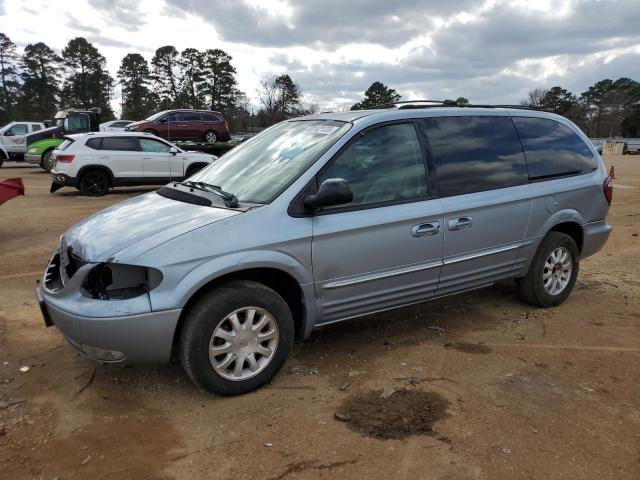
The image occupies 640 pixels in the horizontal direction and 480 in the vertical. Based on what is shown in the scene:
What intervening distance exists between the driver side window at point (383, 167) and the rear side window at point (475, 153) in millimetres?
188

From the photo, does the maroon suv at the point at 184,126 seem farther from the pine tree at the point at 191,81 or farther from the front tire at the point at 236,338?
the pine tree at the point at 191,81

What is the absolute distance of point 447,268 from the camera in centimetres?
405

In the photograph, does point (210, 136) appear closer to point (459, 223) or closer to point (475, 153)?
point (475, 153)

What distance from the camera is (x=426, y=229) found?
3.85 metres

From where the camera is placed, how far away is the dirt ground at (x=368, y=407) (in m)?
2.65

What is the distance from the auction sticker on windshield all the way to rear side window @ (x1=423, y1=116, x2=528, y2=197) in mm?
770

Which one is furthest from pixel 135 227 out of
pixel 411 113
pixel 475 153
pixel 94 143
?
pixel 94 143

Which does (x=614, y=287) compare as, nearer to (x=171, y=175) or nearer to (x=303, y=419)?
(x=303, y=419)

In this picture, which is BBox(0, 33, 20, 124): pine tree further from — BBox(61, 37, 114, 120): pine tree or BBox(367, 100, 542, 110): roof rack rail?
BBox(367, 100, 542, 110): roof rack rail

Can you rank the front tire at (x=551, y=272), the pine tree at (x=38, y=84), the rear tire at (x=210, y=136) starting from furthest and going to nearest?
the pine tree at (x=38, y=84)
the rear tire at (x=210, y=136)
the front tire at (x=551, y=272)

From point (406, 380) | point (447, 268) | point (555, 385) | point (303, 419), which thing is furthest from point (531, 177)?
point (303, 419)

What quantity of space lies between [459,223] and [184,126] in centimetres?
1910

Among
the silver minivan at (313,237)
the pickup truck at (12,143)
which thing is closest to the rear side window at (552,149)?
the silver minivan at (313,237)

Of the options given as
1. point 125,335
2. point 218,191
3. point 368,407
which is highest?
point 218,191
